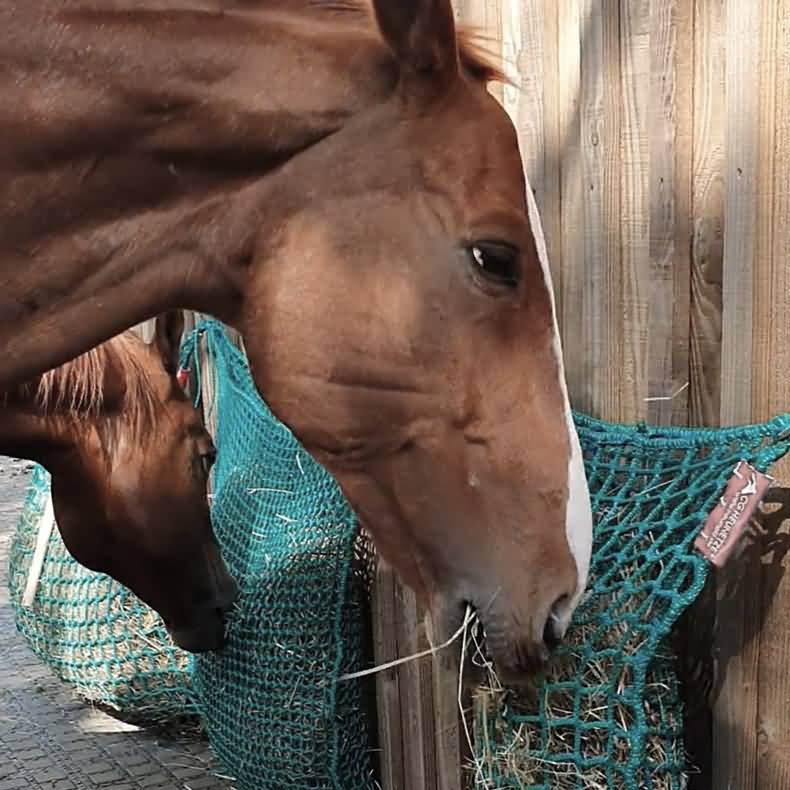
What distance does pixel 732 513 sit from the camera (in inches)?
79.0

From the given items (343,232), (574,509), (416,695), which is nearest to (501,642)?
(574,509)

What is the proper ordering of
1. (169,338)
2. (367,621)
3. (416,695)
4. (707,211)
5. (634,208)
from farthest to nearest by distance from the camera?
(169,338) → (367,621) → (416,695) → (634,208) → (707,211)

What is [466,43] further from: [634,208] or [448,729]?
[448,729]

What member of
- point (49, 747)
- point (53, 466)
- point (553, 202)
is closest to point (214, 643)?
point (53, 466)

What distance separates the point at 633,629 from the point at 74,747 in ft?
9.19

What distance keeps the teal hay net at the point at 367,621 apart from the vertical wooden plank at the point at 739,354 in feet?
0.44

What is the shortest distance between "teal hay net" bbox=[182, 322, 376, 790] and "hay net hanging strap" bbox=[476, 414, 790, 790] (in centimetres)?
81

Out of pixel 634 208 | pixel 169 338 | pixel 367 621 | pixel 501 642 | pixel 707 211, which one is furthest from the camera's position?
pixel 169 338

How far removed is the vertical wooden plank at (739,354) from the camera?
2.12 metres

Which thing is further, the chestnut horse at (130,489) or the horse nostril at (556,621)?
the chestnut horse at (130,489)

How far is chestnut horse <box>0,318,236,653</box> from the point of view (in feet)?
10.9

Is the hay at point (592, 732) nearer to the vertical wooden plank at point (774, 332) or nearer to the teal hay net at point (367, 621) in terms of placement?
the teal hay net at point (367, 621)

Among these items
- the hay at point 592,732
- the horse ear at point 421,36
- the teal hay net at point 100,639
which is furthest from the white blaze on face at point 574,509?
the teal hay net at point 100,639

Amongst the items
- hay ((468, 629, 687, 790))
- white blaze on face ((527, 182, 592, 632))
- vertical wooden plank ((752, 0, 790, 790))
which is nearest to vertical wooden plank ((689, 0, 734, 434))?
vertical wooden plank ((752, 0, 790, 790))
